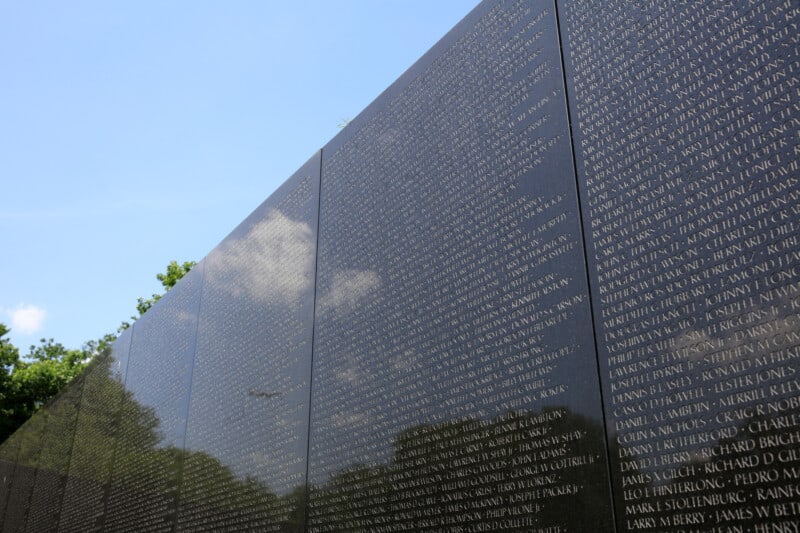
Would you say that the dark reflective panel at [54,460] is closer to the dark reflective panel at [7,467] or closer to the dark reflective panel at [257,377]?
the dark reflective panel at [7,467]

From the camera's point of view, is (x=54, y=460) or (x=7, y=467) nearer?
(x=54, y=460)

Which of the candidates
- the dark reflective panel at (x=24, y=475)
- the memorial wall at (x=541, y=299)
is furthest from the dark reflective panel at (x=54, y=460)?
the memorial wall at (x=541, y=299)

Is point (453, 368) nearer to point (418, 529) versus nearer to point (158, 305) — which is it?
point (418, 529)

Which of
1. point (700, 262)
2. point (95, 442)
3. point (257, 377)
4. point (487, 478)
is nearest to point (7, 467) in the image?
point (95, 442)

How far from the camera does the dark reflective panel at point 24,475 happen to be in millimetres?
14344

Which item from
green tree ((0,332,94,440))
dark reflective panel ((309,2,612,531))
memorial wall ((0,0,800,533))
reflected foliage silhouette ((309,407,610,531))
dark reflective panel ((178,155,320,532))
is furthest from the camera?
green tree ((0,332,94,440))

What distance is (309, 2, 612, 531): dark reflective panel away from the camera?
16.0 ft

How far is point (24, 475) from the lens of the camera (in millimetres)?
14945

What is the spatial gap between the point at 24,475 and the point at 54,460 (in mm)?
1873

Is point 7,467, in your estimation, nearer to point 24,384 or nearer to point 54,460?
point 54,460

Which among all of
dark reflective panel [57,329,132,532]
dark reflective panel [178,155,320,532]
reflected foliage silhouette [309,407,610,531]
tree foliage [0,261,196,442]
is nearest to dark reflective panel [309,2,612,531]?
reflected foliage silhouette [309,407,610,531]

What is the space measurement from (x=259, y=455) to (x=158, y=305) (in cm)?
502

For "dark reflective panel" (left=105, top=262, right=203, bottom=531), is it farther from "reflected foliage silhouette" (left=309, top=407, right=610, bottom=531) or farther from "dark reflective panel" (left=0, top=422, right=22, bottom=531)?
"dark reflective panel" (left=0, top=422, right=22, bottom=531)

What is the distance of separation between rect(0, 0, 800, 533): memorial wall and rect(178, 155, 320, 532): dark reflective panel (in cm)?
4
